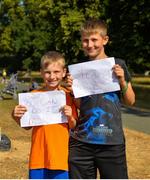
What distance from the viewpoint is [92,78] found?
450 cm

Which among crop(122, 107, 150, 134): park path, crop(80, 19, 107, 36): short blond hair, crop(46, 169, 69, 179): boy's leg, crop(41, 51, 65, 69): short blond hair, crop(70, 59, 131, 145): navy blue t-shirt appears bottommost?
crop(122, 107, 150, 134): park path

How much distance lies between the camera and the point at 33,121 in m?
4.59

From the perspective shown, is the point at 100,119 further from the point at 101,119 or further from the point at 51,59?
the point at 51,59

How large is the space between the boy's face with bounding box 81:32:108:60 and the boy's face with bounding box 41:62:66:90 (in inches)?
11.3

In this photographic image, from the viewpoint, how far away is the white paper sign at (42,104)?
4.58m

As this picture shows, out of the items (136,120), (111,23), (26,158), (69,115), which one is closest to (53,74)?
(69,115)

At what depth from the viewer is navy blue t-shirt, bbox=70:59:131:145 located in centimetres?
444

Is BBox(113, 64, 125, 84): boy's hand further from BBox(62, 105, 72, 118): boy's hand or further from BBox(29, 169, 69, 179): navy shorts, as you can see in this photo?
BBox(29, 169, 69, 179): navy shorts

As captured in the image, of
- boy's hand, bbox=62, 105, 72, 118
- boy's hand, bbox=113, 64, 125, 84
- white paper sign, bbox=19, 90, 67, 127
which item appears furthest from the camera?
white paper sign, bbox=19, 90, 67, 127

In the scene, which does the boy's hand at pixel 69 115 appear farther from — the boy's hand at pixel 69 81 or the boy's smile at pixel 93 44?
the boy's smile at pixel 93 44

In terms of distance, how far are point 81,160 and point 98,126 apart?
13.0 inches

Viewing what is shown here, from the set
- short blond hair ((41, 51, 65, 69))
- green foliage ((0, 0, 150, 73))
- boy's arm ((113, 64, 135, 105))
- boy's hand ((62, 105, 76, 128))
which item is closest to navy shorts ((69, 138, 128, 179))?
boy's hand ((62, 105, 76, 128))

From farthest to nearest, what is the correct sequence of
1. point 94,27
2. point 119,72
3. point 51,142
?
point 51,142, point 94,27, point 119,72

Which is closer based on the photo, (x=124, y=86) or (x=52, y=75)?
(x=124, y=86)
